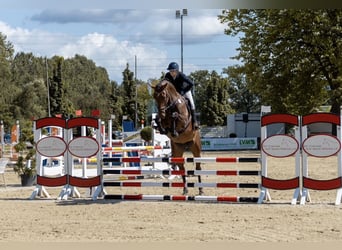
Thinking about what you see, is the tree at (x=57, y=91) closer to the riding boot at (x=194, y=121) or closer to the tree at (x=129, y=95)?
the tree at (x=129, y=95)

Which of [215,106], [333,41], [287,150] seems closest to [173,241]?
[287,150]

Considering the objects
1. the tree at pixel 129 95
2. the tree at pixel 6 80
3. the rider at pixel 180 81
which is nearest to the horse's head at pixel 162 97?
the rider at pixel 180 81

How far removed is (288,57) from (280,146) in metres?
20.8

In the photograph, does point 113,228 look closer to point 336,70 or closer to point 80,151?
point 80,151

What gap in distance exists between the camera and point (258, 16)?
29.8m

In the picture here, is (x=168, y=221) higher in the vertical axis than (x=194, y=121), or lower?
lower

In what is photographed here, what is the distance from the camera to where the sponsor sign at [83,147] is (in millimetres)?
9797

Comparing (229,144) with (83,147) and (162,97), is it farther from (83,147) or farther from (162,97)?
(162,97)

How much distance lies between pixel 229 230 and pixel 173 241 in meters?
0.87

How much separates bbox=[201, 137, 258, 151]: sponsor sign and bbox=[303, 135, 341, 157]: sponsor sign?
2796cm

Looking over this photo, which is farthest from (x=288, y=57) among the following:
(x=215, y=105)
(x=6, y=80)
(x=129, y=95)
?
(x=129, y=95)

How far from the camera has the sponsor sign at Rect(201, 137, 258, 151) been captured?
122 feet

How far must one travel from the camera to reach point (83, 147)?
9.88m

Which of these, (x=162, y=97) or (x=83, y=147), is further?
(x=83, y=147)
